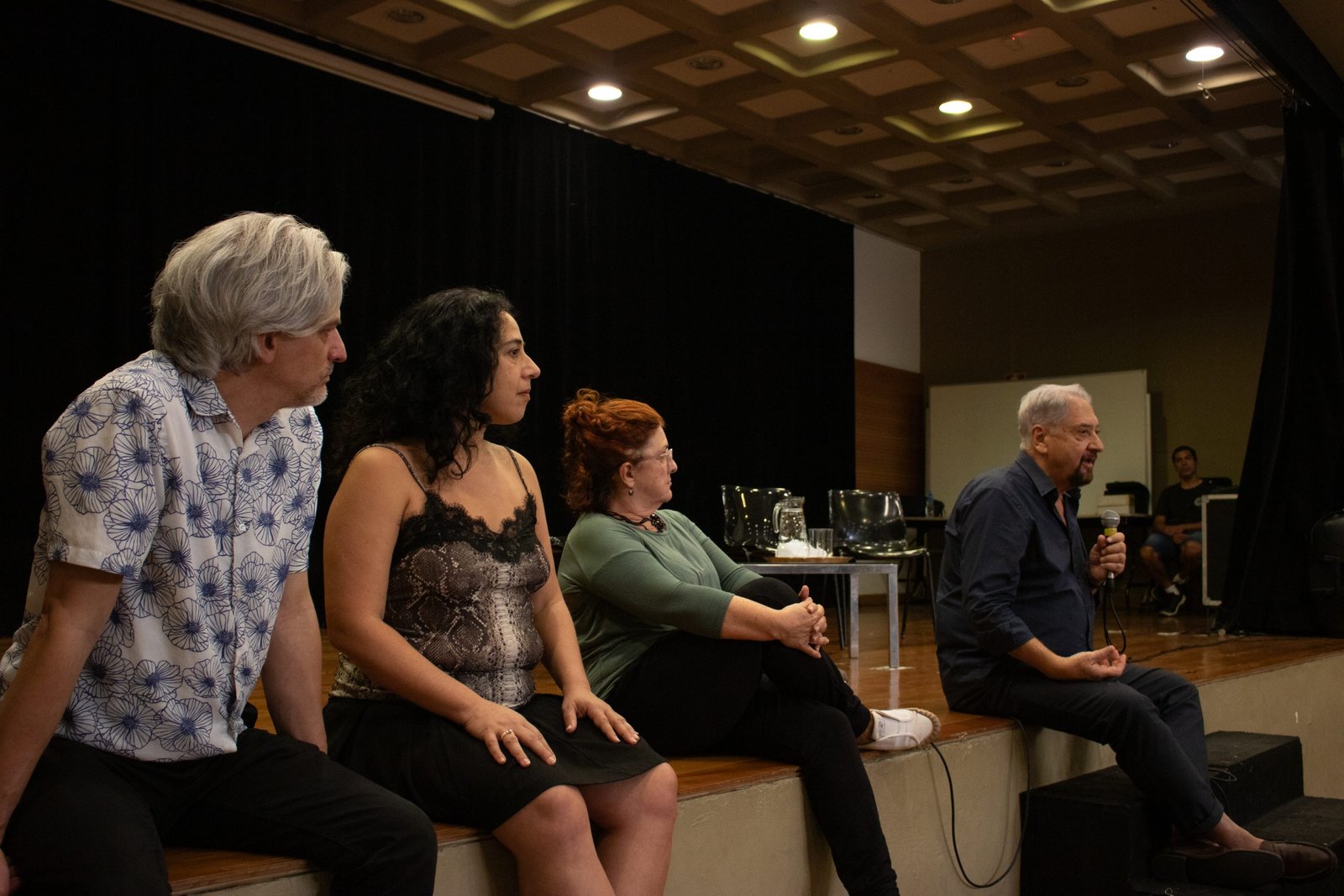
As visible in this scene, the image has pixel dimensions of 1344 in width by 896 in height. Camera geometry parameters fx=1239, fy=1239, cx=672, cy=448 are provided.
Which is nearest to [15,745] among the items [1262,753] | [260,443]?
[260,443]

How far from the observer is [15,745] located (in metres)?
1.29

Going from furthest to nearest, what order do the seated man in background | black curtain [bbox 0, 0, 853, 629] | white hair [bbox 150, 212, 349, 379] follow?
the seated man in background → black curtain [bbox 0, 0, 853, 629] → white hair [bbox 150, 212, 349, 379]

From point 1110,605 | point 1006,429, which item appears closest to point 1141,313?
point 1006,429

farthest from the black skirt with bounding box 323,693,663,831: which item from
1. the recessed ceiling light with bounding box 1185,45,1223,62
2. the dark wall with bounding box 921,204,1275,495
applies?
the dark wall with bounding box 921,204,1275,495

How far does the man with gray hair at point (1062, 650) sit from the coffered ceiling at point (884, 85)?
3.40 m

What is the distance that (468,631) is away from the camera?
189 centimetres

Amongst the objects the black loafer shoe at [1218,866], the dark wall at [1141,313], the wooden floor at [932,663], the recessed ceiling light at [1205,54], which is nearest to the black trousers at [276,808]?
the wooden floor at [932,663]

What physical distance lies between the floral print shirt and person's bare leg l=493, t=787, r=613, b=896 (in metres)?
0.43

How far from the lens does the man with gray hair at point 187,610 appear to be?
1310mm

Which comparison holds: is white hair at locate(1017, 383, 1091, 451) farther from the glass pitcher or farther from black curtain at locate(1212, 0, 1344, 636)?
black curtain at locate(1212, 0, 1344, 636)

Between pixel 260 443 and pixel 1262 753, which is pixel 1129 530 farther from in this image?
pixel 260 443

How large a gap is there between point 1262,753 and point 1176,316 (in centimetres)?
699

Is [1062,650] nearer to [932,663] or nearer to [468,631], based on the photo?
[468,631]

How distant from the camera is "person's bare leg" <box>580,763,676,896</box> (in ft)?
6.02
